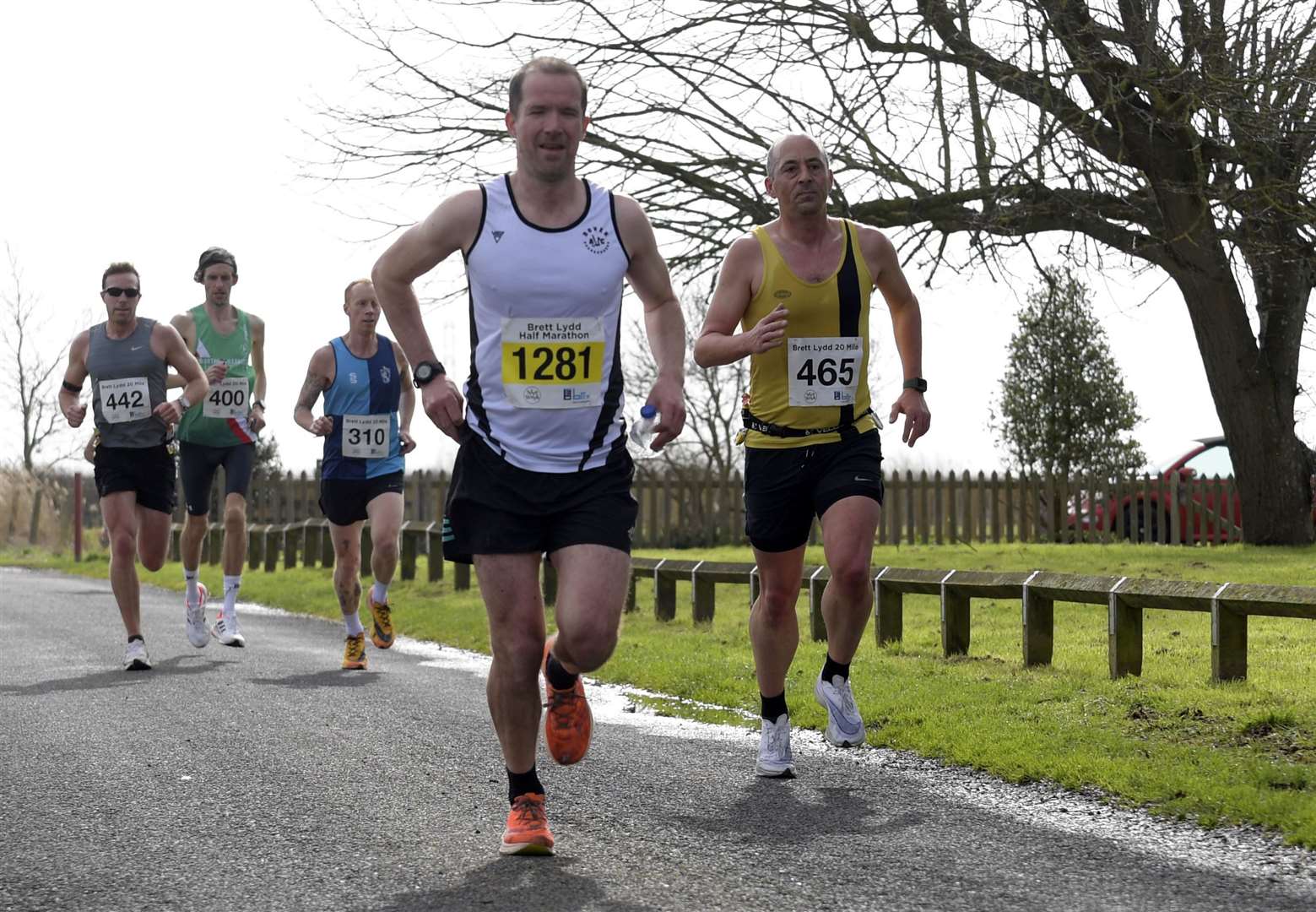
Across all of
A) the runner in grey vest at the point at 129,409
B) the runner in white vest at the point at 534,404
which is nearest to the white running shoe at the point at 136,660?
the runner in grey vest at the point at 129,409

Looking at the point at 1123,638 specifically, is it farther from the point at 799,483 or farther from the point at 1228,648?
the point at 799,483

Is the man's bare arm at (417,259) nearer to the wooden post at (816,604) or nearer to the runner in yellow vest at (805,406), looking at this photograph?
the runner in yellow vest at (805,406)

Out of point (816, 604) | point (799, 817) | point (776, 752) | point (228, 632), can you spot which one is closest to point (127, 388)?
point (228, 632)

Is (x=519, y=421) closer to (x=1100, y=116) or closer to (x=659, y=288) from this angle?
(x=659, y=288)

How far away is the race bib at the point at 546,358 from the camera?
16.3 ft

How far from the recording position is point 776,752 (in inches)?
252

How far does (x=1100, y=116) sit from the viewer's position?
643 inches

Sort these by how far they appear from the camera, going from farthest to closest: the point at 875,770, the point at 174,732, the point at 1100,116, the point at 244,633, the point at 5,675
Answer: the point at 1100,116 < the point at 244,633 < the point at 5,675 < the point at 174,732 < the point at 875,770

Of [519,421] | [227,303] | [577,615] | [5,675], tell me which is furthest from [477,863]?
[227,303]

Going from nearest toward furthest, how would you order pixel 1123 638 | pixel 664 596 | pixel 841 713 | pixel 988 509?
pixel 841 713, pixel 1123 638, pixel 664 596, pixel 988 509

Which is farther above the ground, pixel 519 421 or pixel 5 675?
pixel 519 421

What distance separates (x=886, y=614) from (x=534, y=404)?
6662 millimetres

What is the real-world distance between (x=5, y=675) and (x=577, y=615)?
6.23 metres

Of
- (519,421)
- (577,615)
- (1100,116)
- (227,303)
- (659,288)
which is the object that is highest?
(1100,116)
